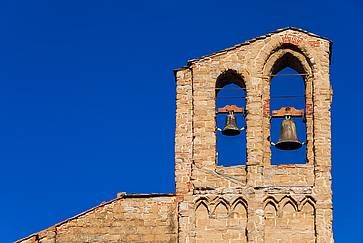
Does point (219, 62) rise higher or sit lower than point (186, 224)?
higher

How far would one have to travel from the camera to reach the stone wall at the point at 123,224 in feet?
87.7

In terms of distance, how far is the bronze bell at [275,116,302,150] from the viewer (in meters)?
27.3

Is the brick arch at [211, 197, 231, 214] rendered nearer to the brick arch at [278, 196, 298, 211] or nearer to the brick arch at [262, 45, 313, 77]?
the brick arch at [278, 196, 298, 211]

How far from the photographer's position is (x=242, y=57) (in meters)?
27.8

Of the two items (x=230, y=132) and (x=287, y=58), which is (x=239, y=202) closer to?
(x=230, y=132)

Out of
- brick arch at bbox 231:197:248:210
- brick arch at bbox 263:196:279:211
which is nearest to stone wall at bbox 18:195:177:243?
brick arch at bbox 231:197:248:210

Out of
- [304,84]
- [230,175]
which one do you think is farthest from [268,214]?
[304,84]

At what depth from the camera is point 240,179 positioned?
26.9 metres

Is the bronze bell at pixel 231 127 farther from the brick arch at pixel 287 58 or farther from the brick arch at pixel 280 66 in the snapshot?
the brick arch at pixel 287 58

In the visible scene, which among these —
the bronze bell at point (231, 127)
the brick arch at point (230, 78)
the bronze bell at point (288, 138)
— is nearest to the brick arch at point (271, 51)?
the brick arch at point (230, 78)

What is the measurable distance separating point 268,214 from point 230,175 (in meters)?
1.17

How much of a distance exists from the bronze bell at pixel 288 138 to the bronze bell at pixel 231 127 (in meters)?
0.93

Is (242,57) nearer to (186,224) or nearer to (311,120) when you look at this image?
(311,120)

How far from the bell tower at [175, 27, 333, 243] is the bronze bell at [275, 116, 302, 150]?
0.02 meters
